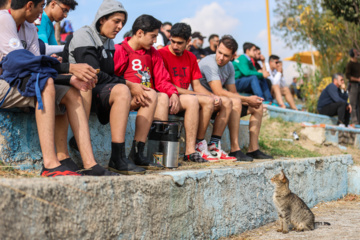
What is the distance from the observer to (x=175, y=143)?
3990 mm

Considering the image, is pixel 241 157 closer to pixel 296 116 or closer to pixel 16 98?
pixel 16 98

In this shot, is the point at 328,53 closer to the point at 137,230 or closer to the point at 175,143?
the point at 175,143

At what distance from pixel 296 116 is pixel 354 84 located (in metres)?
2.59

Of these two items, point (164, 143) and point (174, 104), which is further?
point (174, 104)

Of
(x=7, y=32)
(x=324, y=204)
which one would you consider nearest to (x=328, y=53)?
(x=324, y=204)

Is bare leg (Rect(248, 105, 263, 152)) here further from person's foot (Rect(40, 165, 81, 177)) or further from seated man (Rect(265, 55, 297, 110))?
seated man (Rect(265, 55, 297, 110))

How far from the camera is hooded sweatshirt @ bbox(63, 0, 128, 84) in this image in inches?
141

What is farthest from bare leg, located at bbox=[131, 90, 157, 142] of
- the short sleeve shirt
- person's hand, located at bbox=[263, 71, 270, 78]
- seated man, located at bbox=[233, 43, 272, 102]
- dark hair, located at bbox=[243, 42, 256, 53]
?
person's hand, located at bbox=[263, 71, 270, 78]

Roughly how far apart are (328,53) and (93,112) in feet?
51.9

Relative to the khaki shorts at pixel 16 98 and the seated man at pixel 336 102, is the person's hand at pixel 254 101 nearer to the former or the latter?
the khaki shorts at pixel 16 98

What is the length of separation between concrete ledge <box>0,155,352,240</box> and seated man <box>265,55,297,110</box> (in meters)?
6.10

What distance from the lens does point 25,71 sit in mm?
2738

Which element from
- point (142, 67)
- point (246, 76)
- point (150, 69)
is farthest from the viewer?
point (246, 76)

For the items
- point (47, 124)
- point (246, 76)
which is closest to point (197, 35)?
point (246, 76)
